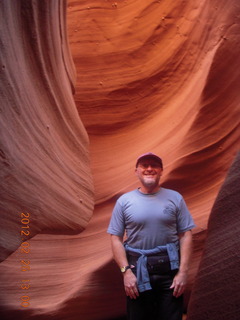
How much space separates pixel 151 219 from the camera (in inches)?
65.4

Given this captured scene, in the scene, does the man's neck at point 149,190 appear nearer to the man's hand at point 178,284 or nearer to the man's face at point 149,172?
the man's face at point 149,172

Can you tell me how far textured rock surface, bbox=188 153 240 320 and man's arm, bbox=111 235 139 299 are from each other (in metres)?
0.31

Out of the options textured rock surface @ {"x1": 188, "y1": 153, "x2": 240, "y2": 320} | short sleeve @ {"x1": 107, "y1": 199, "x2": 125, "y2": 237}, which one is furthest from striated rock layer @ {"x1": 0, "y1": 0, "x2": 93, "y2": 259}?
textured rock surface @ {"x1": 188, "y1": 153, "x2": 240, "y2": 320}

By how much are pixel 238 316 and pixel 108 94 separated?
2.46m

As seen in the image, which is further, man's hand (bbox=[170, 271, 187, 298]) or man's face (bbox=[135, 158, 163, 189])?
man's face (bbox=[135, 158, 163, 189])

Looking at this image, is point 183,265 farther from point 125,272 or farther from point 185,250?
point 125,272

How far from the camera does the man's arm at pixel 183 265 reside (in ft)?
5.26

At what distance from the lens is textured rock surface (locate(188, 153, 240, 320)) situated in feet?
4.06

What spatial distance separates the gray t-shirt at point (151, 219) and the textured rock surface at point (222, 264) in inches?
11.4

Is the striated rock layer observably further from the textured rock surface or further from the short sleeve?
the textured rock surface
